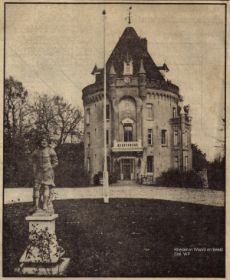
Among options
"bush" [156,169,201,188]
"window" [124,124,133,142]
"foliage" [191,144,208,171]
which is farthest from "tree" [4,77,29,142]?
"foliage" [191,144,208,171]

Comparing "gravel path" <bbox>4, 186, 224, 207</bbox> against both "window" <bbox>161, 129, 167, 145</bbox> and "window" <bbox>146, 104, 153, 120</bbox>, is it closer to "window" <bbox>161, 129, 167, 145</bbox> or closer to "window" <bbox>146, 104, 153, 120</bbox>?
"window" <bbox>161, 129, 167, 145</bbox>

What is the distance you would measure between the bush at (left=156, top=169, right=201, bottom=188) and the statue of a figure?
1.04m

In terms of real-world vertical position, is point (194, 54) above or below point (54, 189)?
above

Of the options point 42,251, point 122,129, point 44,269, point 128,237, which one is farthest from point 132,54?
point 44,269

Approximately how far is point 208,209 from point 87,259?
1202mm

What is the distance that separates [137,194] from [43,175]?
37.5 inches

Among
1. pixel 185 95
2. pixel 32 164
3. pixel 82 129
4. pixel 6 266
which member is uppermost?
pixel 185 95

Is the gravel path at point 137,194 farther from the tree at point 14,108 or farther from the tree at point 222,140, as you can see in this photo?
the tree at point 14,108

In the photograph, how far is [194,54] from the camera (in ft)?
12.8

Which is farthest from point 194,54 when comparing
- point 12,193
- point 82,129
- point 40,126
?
point 12,193

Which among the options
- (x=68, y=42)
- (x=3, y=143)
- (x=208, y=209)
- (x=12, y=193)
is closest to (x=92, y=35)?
(x=68, y=42)

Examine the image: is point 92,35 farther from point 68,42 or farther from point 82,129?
point 82,129

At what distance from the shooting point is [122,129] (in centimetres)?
397

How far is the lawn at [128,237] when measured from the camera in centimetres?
377
